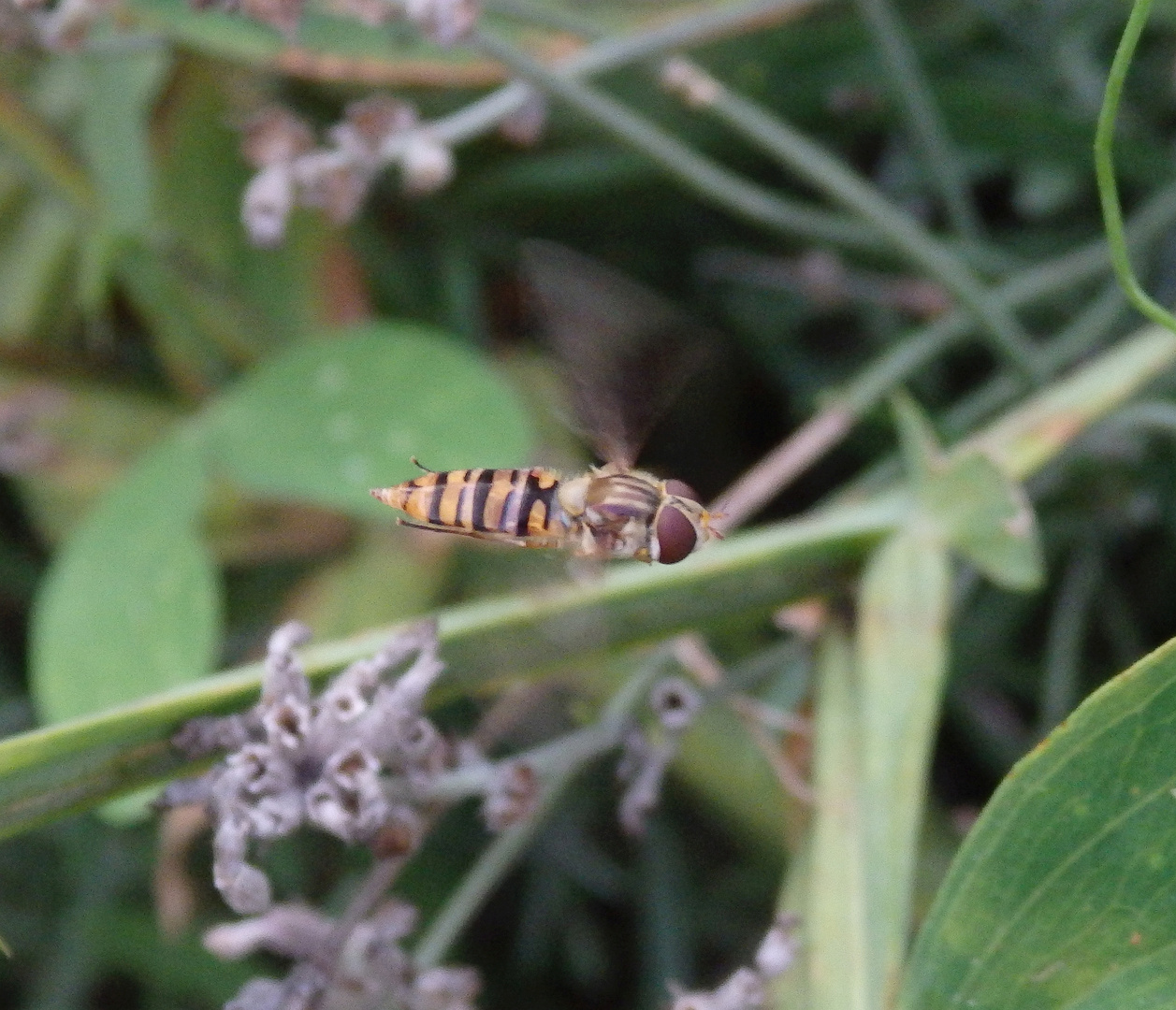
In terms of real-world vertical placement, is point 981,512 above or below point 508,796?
above

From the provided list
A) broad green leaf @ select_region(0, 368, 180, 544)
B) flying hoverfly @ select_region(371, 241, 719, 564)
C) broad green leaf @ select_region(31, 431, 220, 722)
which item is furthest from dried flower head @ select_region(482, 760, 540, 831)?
broad green leaf @ select_region(0, 368, 180, 544)

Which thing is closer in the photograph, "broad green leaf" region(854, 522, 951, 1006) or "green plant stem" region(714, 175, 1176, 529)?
"broad green leaf" region(854, 522, 951, 1006)

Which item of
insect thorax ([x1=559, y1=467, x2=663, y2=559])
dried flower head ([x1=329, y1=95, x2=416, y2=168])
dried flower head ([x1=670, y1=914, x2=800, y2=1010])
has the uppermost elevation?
dried flower head ([x1=329, y1=95, x2=416, y2=168])

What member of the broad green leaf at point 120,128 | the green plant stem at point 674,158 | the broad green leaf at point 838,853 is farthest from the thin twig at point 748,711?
the broad green leaf at point 120,128

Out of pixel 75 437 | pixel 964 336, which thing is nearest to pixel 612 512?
pixel 964 336

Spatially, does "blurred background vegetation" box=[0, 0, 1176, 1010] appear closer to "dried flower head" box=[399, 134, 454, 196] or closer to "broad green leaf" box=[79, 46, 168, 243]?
"broad green leaf" box=[79, 46, 168, 243]

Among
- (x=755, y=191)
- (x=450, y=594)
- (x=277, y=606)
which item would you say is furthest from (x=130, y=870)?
(x=755, y=191)

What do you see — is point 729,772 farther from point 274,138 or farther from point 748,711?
point 274,138

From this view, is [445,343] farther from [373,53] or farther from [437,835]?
[437,835]
